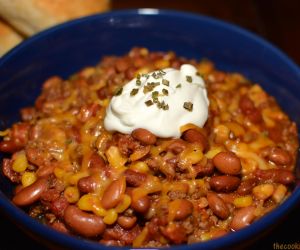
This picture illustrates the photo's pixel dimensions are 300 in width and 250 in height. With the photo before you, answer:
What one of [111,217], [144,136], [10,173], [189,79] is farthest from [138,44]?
[111,217]

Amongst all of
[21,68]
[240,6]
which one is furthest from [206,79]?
[240,6]

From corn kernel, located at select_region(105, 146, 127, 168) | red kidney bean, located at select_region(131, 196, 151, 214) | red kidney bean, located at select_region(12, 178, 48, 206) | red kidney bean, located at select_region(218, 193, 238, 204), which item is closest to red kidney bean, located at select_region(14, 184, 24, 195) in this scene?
red kidney bean, located at select_region(12, 178, 48, 206)

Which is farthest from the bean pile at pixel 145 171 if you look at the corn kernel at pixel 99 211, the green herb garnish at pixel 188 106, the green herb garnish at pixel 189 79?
the green herb garnish at pixel 189 79

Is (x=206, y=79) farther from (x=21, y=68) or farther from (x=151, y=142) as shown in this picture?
(x=21, y=68)

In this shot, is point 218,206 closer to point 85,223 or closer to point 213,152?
point 213,152

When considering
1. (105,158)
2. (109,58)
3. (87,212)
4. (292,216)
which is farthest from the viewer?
(109,58)
